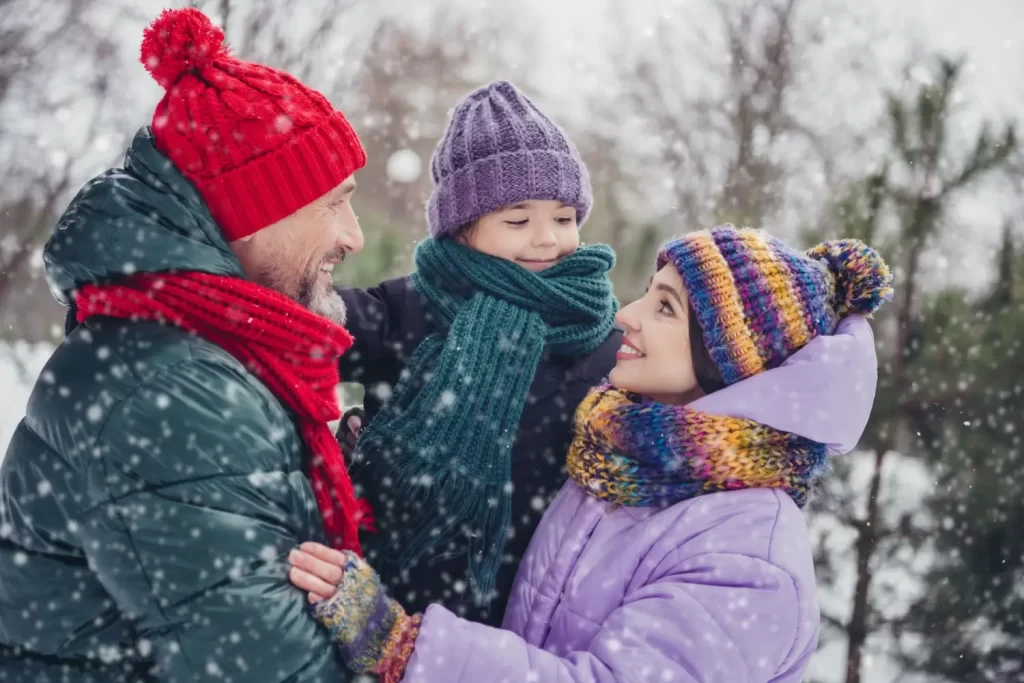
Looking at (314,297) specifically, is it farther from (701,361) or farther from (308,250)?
(701,361)

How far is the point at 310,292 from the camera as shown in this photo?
184 cm

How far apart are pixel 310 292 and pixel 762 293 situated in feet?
3.10

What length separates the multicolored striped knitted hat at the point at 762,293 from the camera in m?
1.72

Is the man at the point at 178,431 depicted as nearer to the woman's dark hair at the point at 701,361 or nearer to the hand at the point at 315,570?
the hand at the point at 315,570

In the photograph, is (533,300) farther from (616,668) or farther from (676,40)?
(676,40)

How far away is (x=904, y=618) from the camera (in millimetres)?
5324

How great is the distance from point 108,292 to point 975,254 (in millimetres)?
5174

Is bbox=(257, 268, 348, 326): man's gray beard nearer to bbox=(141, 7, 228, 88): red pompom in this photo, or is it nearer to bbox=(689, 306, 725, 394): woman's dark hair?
bbox=(141, 7, 228, 88): red pompom

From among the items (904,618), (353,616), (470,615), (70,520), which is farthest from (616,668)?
(904,618)

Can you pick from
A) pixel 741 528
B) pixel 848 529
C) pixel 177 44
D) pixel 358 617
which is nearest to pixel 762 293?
pixel 741 528

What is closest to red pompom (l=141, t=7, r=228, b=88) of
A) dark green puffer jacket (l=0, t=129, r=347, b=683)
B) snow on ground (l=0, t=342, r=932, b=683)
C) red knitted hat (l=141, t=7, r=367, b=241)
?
red knitted hat (l=141, t=7, r=367, b=241)

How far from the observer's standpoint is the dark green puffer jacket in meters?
→ 1.37

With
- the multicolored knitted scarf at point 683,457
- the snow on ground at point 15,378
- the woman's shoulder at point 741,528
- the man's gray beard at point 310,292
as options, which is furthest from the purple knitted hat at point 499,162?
the snow on ground at point 15,378

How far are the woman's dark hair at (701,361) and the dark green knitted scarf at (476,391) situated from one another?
1.57ft
